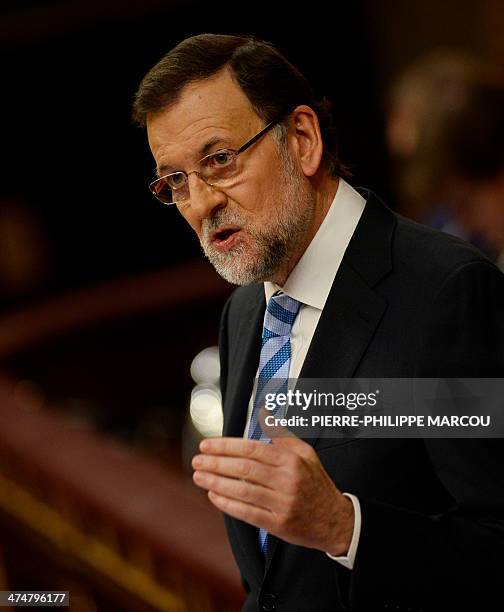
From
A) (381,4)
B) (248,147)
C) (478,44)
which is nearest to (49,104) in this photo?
(381,4)

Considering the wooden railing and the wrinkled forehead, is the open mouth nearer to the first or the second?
the wrinkled forehead

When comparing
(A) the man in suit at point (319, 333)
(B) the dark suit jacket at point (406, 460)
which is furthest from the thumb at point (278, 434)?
(B) the dark suit jacket at point (406, 460)

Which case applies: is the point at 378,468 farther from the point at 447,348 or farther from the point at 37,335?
the point at 37,335

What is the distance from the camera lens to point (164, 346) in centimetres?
630

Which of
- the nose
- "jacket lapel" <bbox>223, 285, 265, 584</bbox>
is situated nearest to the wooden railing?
"jacket lapel" <bbox>223, 285, 265, 584</bbox>

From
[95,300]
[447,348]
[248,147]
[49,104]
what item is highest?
[49,104]

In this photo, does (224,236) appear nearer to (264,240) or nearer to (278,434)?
(264,240)

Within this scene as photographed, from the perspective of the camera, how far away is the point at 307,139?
1.61 meters

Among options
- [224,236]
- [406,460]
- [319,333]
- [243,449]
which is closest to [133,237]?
[224,236]

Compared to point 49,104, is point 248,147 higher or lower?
lower

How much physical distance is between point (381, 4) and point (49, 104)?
2.84 meters

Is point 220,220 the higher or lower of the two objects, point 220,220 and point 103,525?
the higher

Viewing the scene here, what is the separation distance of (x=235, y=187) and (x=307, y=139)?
175mm

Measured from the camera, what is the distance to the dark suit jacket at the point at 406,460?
1.26 m
